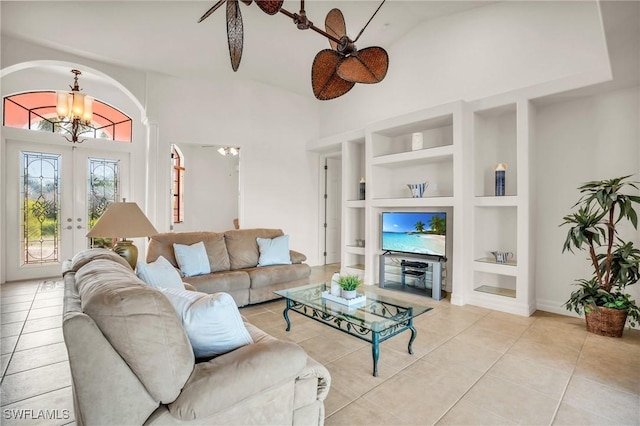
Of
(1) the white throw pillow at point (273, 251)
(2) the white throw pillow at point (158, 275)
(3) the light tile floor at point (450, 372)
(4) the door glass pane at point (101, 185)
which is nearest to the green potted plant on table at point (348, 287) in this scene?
(3) the light tile floor at point (450, 372)

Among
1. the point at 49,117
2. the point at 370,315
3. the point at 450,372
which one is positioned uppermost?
the point at 49,117

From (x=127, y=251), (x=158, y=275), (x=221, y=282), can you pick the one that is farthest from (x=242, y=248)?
(x=158, y=275)

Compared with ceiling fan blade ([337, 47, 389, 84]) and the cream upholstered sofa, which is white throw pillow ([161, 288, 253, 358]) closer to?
the cream upholstered sofa

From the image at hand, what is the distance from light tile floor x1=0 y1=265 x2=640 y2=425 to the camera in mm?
1888

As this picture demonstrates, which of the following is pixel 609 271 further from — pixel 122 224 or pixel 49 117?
pixel 49 117

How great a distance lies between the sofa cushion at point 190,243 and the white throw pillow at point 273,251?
1.54 ft

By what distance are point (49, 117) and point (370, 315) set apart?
6.15 m

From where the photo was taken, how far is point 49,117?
5.27 metres

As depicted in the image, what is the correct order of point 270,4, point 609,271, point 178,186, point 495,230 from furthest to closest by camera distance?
point 178,186
point 495,230
point 609,271
point 270,4

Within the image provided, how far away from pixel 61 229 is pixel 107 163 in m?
1.36

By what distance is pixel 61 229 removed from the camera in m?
5.38

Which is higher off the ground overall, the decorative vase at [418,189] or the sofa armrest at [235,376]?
the decorative vase at [418,189]

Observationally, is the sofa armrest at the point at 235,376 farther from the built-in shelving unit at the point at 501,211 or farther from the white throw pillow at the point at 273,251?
the built-in shelving unit at the point at 501,211

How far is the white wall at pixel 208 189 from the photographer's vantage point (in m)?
6.43
